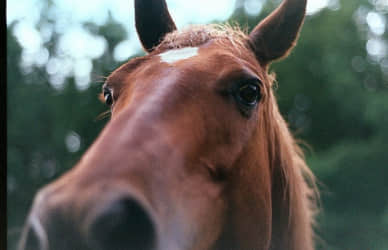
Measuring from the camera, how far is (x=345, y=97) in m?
2.66

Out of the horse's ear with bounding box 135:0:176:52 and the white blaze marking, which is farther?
the horse's ear with bounding box 135:0:176:52

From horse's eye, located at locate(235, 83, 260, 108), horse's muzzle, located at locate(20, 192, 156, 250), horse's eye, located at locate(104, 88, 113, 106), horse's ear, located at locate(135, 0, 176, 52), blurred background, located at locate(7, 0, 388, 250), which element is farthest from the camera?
blurred background, located at locate(7, 0, 388, 250)

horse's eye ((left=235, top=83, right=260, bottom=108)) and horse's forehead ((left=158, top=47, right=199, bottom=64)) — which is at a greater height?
horse's forehead ((left=158, top=47, right=199, bottom=64))

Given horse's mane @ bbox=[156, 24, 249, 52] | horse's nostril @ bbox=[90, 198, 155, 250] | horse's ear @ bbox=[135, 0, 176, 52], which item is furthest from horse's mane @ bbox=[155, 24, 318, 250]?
horse's nostril @ bbox=[90, 198, 155, 250]

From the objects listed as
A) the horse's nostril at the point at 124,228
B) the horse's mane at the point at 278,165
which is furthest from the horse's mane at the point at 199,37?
the horse's nostril at the point at 124,228

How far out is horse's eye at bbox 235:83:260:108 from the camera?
86 centimetres

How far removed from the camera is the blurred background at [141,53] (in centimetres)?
168

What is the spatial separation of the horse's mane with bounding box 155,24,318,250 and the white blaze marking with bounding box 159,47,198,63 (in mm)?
42

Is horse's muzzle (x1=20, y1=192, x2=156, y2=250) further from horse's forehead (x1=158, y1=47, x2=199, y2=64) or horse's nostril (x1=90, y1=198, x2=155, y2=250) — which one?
horse's forehead (x1=158, y1=47, x2=199, y2=64)

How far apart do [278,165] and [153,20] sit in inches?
22.2

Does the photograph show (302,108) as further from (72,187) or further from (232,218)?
(72,187)

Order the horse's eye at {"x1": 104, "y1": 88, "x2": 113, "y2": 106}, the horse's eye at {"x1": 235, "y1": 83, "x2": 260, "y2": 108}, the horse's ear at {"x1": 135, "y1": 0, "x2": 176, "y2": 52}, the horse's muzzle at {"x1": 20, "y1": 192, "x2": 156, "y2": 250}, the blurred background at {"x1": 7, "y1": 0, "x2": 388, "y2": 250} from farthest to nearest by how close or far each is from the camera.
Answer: the blurred background at {"x1": 7, "y1": 0, "x2": 388, "y2": 250}
the horse's ear at {"x1": 135, "y1": 0, "x2": 176, "y2": 52}
the horse's eye at {"x1": 104, "y1": 88, "x2": 113, "y2": 106}
the horse's eye at {"x1": 235, "y1": 83, "x2": 260, "y2": 108}
the horse's muzzle at {"x1": 20, "y1": 192, "x2": 156, "y2": 250}
